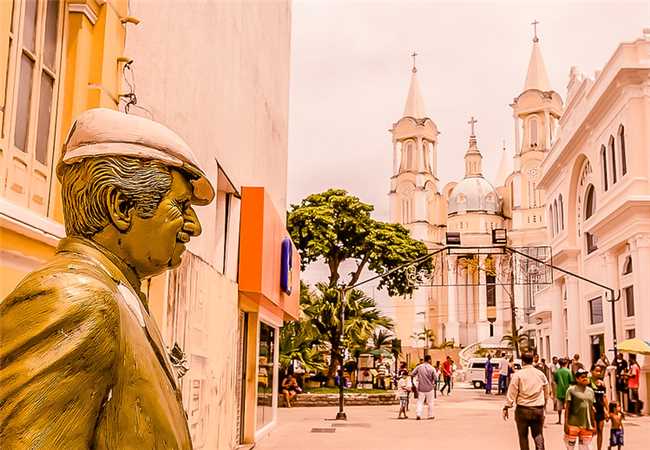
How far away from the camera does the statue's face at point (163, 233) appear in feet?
4.19

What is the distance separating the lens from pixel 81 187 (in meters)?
1.26

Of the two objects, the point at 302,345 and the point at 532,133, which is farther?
the point at 532,133

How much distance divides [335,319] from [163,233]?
86.7 ft

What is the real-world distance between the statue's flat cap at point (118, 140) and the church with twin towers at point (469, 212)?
70862mm

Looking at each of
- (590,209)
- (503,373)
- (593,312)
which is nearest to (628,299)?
(593,312)

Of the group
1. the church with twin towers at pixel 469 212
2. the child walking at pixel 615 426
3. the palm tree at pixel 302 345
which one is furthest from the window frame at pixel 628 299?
the church with twin towers at pixel 469 212

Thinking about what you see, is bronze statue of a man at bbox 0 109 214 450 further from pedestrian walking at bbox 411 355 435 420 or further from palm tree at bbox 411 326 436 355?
palm tree at bbox 411 326 436 355

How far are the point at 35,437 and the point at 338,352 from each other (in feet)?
85.1

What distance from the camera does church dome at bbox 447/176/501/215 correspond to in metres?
84.6

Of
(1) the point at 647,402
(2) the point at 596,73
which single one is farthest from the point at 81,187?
(2) the point at 596,73

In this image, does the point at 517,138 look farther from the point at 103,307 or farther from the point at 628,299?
the point at 103,307

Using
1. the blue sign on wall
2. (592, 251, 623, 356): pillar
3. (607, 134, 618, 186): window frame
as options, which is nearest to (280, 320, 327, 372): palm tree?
(592, 251, 623, 356): pillar

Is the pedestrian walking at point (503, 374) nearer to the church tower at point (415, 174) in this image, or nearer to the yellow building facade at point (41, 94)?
the yellow building facade at point (41, 94)

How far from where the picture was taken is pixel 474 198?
85.2 metres
